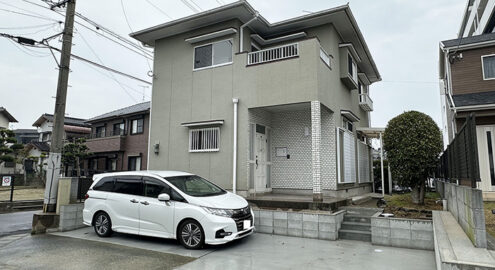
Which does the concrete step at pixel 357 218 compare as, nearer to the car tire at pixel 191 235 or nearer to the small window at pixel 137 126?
the car tire at pixel 191 235

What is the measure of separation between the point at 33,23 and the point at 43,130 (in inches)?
1158

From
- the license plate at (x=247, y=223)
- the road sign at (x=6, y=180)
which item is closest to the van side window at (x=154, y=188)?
the license plate at (x=247, y=223)

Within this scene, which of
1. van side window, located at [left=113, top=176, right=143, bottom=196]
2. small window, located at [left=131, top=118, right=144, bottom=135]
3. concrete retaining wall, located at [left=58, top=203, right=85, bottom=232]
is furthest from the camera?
small window, located at [left=131, top=118, right=144, bottom=135]

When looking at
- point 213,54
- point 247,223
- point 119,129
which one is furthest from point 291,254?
point 119,129

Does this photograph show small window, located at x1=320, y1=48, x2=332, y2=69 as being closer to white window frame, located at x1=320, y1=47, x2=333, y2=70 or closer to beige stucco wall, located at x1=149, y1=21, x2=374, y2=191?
white window frame, located at x1=320, y1=47, x2=333, y2=70

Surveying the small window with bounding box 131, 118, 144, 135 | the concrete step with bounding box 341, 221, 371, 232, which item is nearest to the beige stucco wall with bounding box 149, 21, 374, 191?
the concrete step with bounding box 341, 221, 371, 232

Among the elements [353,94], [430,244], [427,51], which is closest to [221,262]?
[430,244]

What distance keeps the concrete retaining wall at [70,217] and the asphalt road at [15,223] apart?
4.30 feet

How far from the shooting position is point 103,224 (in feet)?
24.1

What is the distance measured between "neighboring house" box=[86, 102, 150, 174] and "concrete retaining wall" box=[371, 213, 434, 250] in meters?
15.9

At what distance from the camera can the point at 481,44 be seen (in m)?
11.1

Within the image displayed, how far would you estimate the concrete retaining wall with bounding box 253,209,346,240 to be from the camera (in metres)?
6.77

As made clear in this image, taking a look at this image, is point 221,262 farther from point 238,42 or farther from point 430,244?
point 238,42

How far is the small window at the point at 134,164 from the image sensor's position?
19.5m
